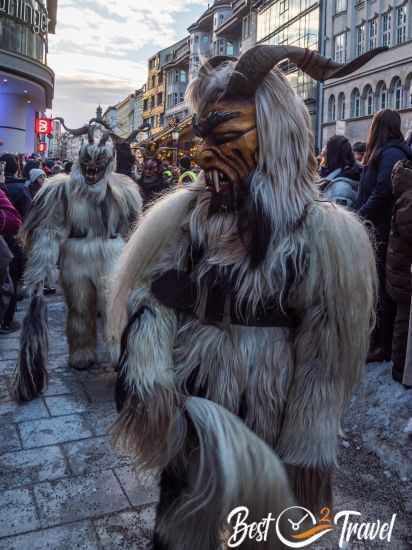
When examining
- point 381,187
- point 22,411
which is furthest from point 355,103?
point 22,411

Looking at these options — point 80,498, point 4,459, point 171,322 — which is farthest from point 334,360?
point 4,459

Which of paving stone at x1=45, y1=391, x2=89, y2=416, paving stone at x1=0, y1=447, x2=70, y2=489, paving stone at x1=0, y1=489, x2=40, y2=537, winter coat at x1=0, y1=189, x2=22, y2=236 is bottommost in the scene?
paving stone at x1=0, y1=489, x2=40, y2=537

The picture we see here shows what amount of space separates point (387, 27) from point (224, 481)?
2856 cm

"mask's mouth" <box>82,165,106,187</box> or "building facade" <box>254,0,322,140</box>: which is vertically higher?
"building facade" <box>254,0,322,140</box>

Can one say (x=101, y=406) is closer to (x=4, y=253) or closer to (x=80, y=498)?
(x=80, y=498)

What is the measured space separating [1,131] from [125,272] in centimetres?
2700

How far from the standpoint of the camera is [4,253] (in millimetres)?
5031

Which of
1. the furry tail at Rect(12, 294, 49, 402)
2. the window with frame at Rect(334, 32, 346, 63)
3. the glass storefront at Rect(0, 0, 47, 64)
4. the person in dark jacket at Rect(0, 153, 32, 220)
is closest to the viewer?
the furry tail at Rect(12, 294, 49, 402)

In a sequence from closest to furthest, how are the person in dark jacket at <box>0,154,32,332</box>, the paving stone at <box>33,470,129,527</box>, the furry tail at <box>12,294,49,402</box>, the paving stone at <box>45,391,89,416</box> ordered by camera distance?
the paving stone at <box>33,470,129,527</box>, the paving stone at <box>45,391,89,416</box>, the furry tail at <box>12,294,49,402</box>, the person in dark jacket at <box>0,154,32,332</box>

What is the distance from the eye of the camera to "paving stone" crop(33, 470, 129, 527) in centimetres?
282

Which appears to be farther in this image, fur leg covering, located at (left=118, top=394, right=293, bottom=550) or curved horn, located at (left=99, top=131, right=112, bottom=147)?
curved horn, located at (left=99, top=131, right=112, bottom=147)

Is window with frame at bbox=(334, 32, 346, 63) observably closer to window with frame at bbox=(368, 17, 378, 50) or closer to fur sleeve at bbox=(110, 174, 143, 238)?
window with frame at bbox=(368, 17, 378, 50)

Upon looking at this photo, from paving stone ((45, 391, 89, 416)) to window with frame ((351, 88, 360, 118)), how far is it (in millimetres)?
26608

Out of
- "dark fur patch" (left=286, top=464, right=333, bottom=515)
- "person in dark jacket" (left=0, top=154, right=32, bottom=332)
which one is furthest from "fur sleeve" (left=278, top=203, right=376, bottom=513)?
"person in dark jacket" (left=0, top=154, right=32, bottom=332)
